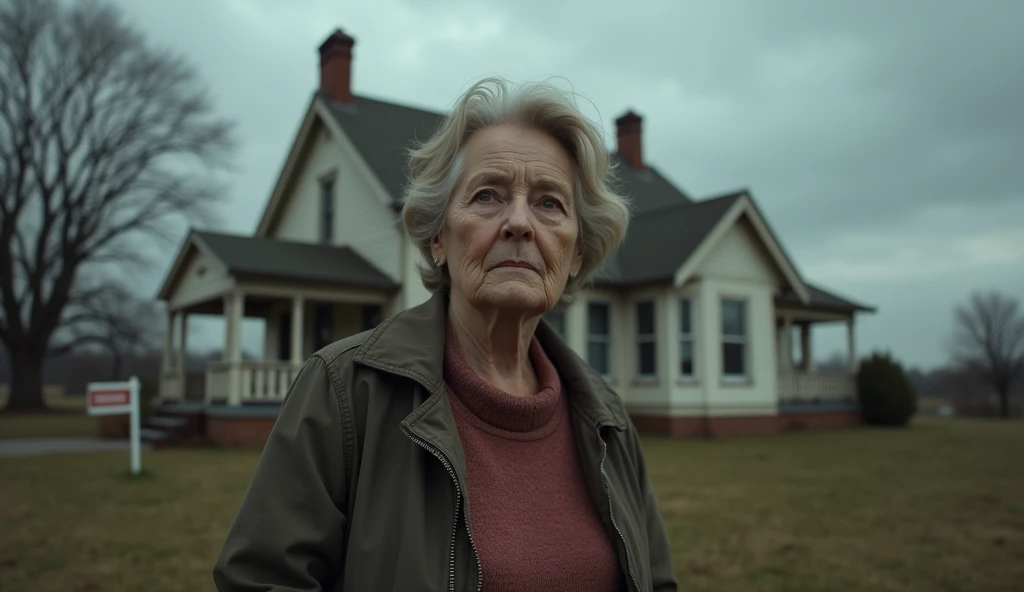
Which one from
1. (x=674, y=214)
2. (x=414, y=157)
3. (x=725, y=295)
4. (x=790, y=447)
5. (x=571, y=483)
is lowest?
(x=790, y=447)

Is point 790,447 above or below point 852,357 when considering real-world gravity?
below

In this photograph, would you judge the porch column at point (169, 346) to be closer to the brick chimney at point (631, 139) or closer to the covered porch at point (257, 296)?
the covered porch at point (257, 296)

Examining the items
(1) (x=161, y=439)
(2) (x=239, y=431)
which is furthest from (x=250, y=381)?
(1) (x=161, y=439)

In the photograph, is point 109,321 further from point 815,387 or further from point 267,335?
point 815,387

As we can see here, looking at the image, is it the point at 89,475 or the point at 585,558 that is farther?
A: the point at 89,475

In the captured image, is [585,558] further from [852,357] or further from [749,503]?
[852,357]

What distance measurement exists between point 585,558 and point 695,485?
7.44 metres

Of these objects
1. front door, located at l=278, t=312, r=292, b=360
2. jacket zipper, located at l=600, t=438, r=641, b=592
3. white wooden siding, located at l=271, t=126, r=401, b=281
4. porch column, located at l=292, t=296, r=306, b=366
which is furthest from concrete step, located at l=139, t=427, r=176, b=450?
jacket zipper, located at l=600, t=438, r=641, b=592

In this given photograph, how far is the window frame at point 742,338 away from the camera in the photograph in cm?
1741

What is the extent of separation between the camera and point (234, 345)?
14484mm

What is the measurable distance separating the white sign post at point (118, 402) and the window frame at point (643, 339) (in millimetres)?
10843

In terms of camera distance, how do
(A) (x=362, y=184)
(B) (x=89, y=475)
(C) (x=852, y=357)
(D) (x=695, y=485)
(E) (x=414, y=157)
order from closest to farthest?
1. (E) (x=414, y=157)
2. (D) (x=695, y=485)
3. (B) (x=89, y=475)
4. (A) (x=362, y=184)
5. (C) (x=852, y=357)

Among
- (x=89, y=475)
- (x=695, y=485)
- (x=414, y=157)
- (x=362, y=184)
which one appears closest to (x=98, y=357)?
(x=362, y=184)

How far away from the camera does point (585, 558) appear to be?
1.98 m
